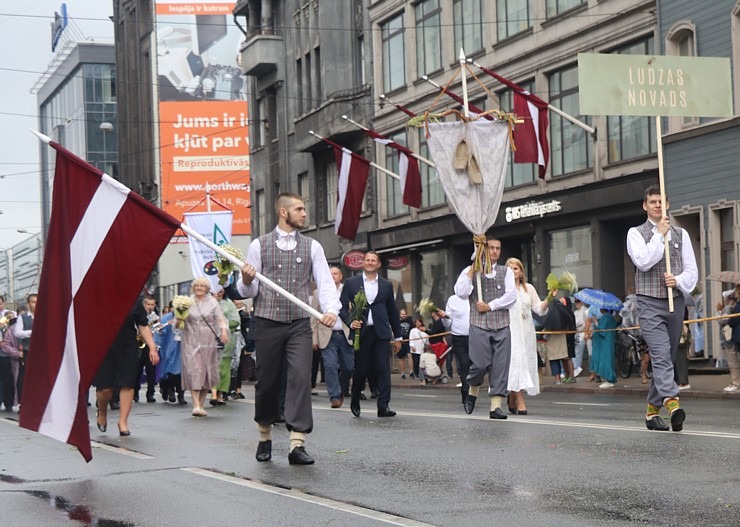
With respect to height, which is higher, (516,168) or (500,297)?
(516,168)

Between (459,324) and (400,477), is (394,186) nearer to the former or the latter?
(459,324)

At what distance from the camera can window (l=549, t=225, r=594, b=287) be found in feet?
103

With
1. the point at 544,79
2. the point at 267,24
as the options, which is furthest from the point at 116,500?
the point at 267,24

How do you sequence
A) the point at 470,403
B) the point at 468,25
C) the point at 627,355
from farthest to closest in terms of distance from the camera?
the point at 468,25, the point at 627,355, the point at 470,403

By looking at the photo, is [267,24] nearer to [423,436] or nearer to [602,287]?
[602,287]

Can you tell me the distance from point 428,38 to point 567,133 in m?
9.01

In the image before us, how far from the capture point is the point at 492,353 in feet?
48.2

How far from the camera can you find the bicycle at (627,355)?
2505 centimetres

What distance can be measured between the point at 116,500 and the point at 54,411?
872 mm

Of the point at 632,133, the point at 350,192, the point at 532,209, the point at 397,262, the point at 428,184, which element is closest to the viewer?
the point at 632,133

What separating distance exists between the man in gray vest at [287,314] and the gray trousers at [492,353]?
4696 millimetres

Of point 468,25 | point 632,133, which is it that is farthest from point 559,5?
point 468,25

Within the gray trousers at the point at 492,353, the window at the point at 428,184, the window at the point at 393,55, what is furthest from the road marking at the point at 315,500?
the window at the point at 393,55

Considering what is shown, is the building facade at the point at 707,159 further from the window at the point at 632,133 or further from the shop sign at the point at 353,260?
the shop sign at the point at 353,260
